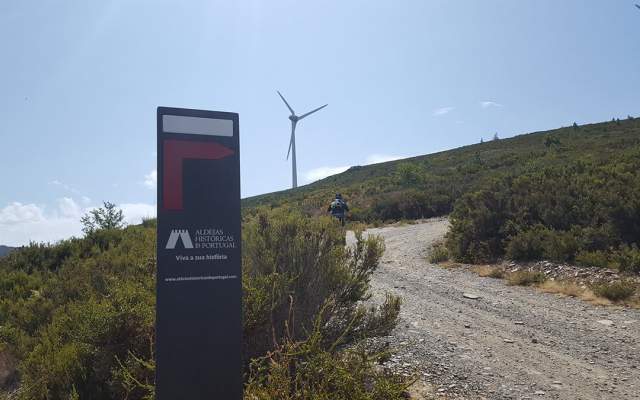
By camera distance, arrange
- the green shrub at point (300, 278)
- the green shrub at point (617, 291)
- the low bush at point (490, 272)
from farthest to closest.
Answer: the low bush at point (490, 272), the green shrub at point (617, 291), the green shrub at point (300, 278)

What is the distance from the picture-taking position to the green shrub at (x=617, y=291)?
9.13 m

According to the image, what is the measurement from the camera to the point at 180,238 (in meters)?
3.42

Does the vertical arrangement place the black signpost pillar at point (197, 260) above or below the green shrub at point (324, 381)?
above

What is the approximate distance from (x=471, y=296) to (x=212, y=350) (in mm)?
7482

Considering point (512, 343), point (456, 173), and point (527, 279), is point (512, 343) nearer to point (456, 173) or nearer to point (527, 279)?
point (527, 279)

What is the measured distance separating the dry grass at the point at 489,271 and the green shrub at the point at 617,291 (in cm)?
258

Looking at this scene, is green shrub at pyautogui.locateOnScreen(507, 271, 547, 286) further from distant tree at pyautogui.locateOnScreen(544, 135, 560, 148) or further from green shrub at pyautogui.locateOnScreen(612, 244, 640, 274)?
distant tree at pyautogui.locateOnScreen(544, 135, 560, 148)

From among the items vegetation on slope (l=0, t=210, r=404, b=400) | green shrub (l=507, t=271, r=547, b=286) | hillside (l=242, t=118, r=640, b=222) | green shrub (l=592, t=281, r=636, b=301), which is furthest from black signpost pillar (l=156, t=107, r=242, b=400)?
hillside (l=242, t=118, r=640, b=222)

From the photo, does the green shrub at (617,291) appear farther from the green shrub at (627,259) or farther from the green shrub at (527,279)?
the green shrub at (527,279)

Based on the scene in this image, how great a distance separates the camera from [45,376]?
224 inches

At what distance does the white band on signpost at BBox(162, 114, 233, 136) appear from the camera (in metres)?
3.52

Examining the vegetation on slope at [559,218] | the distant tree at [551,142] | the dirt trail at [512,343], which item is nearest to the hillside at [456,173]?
the distant tree at [551,142]

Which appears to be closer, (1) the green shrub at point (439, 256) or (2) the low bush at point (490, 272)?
(2) the low bush at point (490, 272)

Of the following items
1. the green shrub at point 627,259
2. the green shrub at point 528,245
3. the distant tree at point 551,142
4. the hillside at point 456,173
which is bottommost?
the green shrub at point 627,259
